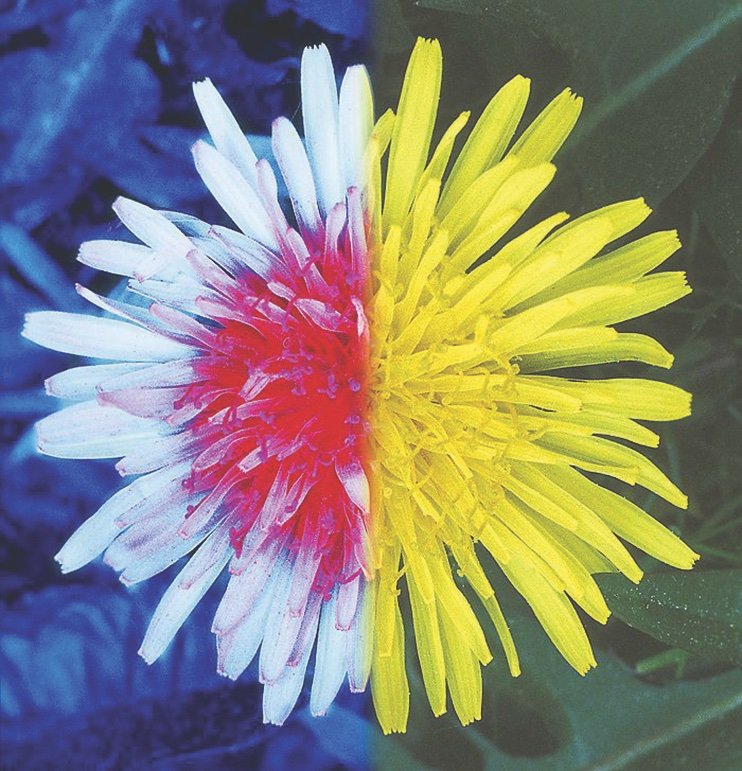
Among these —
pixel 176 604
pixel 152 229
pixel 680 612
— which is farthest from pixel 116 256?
pixel 680 612

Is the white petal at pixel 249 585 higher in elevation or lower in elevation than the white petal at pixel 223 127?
lower

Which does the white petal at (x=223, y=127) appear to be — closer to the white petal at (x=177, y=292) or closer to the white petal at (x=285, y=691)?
the white petal at (x=177, y=292)

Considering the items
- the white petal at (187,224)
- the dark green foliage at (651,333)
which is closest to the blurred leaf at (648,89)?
the dark green foliage at (651,333)

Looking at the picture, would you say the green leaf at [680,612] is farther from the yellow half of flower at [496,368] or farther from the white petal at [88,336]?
the white petal at [88,336]

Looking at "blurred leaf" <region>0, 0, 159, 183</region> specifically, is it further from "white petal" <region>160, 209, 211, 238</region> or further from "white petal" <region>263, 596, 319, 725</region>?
"white petal" <region>263, 596, 319, 725</region>

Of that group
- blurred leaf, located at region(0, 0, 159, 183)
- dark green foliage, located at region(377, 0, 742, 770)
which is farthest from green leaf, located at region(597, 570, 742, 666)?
blurred leaf, located at region(0, 0, 159, 183)

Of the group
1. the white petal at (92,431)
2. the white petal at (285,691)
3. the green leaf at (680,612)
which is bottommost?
the green leaf at (680,612)

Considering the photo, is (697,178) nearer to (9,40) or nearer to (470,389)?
(470,389)
